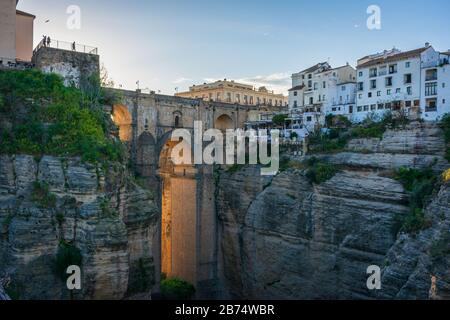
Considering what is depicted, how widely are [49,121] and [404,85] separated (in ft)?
73.8

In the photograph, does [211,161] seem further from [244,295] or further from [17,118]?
[17,118]

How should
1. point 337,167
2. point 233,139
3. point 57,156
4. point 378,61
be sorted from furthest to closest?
point 233,139 → point 378,61 → point 337,167 → point 57,156

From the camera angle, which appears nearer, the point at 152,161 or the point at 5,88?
the point at 5,88

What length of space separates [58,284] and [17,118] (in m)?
6.69

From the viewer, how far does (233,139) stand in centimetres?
3281

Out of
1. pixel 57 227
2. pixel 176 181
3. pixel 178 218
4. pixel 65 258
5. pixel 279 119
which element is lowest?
pixel 178 218

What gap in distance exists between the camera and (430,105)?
27.6 metres

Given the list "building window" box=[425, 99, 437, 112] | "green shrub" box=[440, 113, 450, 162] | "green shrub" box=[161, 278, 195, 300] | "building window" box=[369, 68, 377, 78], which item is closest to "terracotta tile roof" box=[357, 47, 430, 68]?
"building window" box=[369, 68, 377, 78]

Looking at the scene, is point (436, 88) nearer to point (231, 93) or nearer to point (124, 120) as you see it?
point (124, 120)

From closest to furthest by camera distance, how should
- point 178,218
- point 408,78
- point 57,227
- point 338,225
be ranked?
point 57,227 < point 338,225 < point 408,78 < point 178,218

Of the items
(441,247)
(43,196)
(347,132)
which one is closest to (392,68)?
(347,132)

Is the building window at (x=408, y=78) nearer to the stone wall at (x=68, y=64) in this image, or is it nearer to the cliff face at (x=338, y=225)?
the cliff face at (x=338, y=225)
